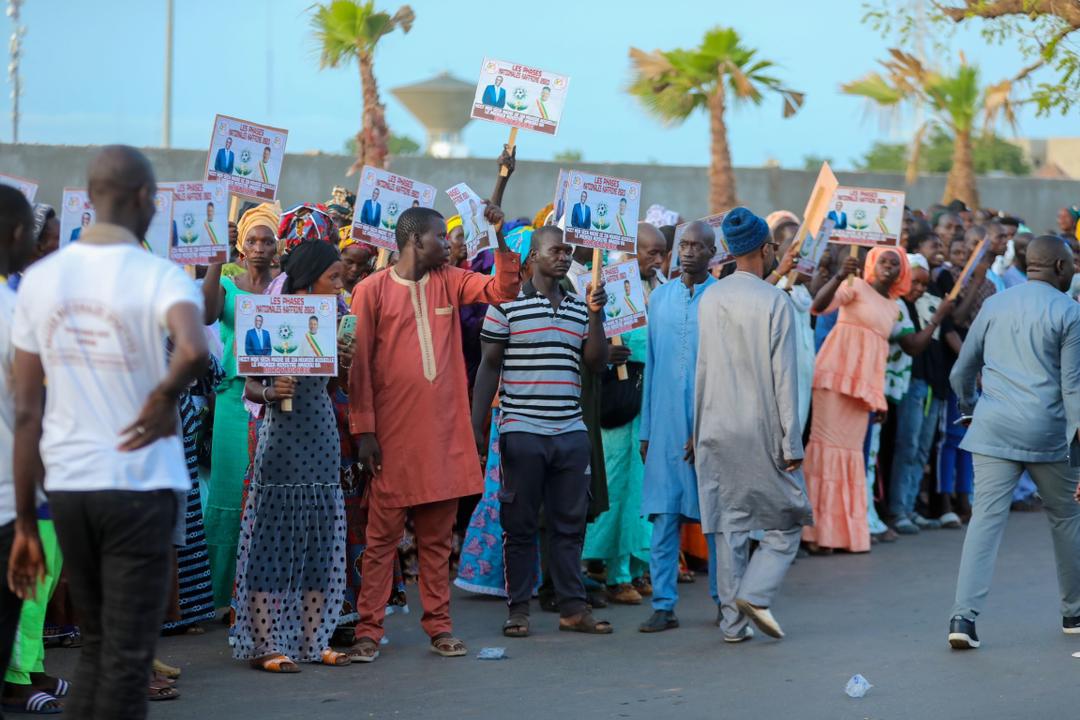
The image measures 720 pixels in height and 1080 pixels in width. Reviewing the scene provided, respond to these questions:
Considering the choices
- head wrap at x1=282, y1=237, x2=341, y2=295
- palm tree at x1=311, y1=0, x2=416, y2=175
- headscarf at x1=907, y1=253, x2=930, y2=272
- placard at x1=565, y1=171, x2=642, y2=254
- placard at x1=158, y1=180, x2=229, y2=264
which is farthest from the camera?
palm tree at x1=311, y1=0, x2=416, y2=175

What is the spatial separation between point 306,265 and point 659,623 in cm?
287

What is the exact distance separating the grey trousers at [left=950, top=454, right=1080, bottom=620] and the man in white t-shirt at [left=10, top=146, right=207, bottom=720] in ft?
15.2

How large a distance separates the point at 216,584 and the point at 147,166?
4286 mm

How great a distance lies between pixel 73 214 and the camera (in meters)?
6.96

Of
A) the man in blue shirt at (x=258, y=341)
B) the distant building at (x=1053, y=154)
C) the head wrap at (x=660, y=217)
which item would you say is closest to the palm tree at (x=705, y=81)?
the head wrap at (x=660, y=217)

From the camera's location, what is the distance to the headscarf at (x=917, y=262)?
39.0 ft

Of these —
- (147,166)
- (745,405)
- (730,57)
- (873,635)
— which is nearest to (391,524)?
(745,405)

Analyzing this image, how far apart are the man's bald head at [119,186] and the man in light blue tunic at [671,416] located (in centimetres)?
444

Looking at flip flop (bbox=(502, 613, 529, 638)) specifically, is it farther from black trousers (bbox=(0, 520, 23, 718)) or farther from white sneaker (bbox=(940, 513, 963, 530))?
white sneaker (bbox=(940, 513, 963, 530))

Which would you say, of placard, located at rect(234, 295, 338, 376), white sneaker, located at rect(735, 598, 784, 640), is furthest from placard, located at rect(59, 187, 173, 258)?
white sneaker, located at rect(735, 598, 784, 640)

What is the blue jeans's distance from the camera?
12094 mm

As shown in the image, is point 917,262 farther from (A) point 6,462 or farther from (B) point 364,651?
(A) point 6,462

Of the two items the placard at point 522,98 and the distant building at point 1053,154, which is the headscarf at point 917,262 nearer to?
the placard at point 522,98

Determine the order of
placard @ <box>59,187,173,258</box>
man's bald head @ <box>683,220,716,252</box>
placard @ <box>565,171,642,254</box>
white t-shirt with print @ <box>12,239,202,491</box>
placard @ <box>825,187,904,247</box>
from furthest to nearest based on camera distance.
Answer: placard @ <box>825,187,904,247</box> < man's bald head @ <box>683,220,716,252</box> < placard @ <box>565,171,642,254</box> < placard @ <box>59,187,173,258</box> < white t-shirt with print @ <box>12,239,202,491</box>
